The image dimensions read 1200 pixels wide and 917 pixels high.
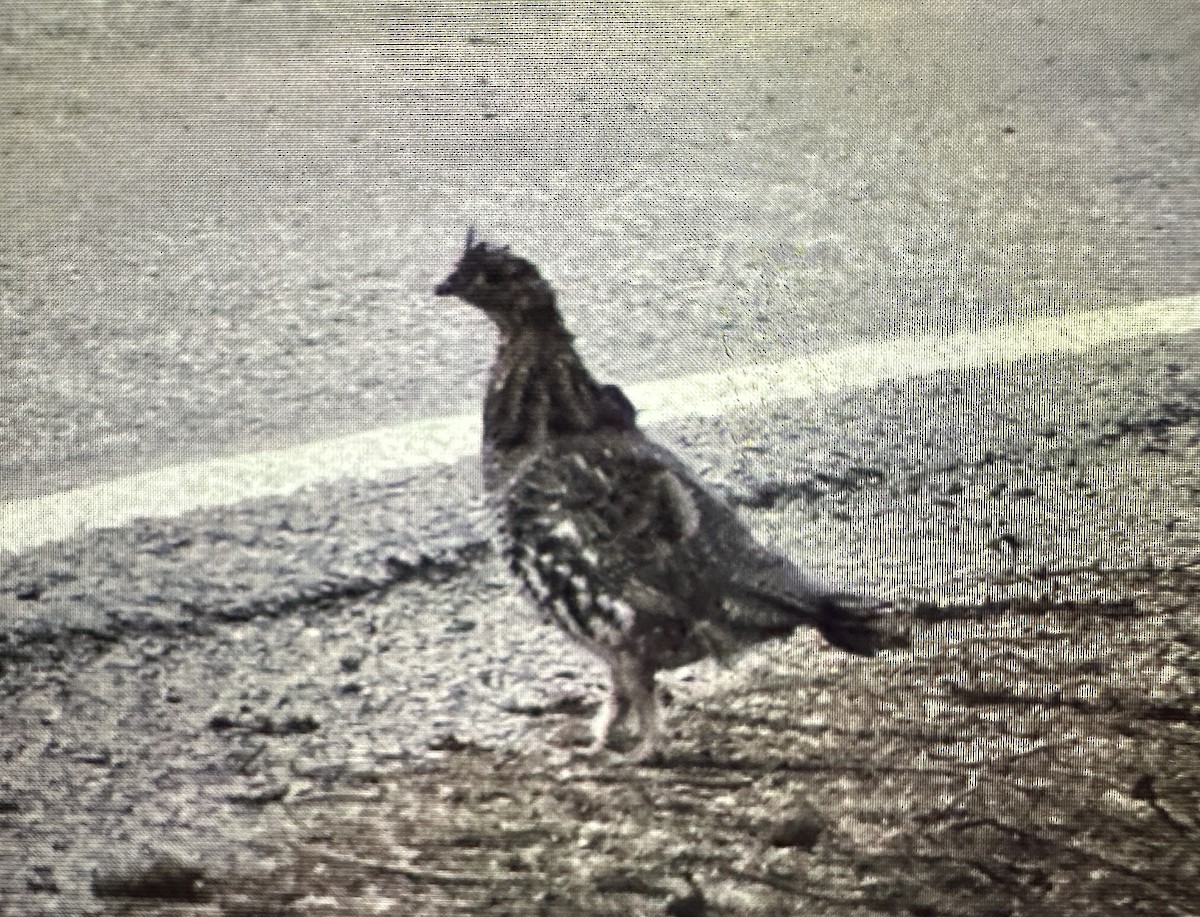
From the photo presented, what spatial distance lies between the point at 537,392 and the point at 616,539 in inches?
7.4

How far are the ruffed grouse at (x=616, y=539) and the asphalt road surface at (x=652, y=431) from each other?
3cm

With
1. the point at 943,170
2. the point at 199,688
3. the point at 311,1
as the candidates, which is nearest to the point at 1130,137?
the point at 943,170

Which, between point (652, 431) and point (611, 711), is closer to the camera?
point (611, 711)

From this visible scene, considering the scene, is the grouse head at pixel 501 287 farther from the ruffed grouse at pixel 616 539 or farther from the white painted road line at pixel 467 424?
the white painted road line at pixel 467 424

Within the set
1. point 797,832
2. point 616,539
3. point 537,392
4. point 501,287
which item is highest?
point 501,287

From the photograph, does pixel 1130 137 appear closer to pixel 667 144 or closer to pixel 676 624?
pixel 667 144

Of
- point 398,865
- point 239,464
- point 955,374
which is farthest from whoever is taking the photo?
point 955,374

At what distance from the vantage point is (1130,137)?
3.81ft

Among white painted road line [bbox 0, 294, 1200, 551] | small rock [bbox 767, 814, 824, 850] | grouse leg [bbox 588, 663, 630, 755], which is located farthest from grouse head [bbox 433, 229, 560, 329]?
small rock [bbox 767, 814, 824, 850]

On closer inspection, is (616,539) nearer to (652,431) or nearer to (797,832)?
(652,431)

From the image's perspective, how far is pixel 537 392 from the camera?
0.96 meters

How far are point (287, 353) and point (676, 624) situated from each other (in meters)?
0.51

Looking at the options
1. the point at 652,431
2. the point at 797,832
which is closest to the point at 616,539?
the point at 652,431

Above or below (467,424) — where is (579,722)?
below
